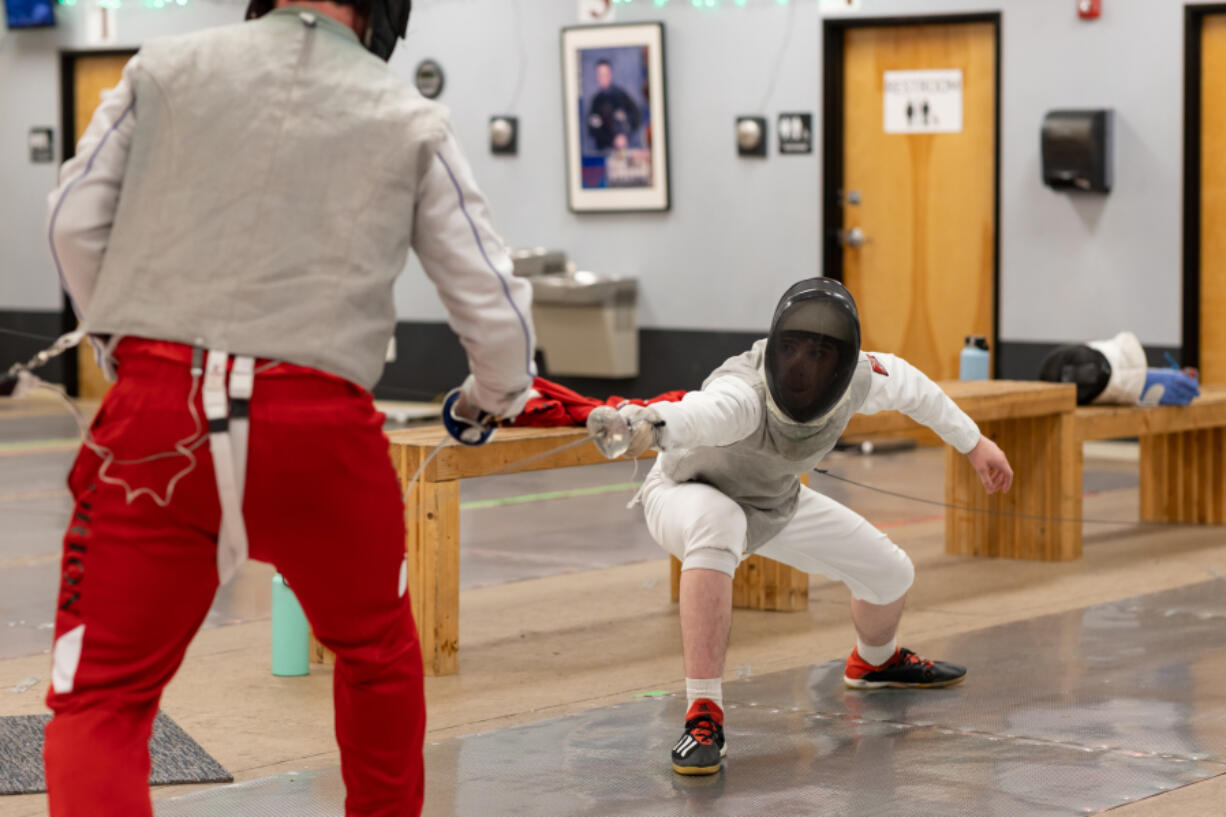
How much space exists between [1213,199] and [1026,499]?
3.70 meters

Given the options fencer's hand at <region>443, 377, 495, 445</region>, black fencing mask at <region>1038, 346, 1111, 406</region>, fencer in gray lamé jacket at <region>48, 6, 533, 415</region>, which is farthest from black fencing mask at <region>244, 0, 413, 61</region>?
black fencing mask at <region>1038, 346, 1111, 406</region>

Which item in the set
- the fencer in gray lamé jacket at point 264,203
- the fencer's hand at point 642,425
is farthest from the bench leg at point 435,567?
the fencer in gray lamé jacket at point 264,203

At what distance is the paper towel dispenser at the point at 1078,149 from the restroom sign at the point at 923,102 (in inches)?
24.5

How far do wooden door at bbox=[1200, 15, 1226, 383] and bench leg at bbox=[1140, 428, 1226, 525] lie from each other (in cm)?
235

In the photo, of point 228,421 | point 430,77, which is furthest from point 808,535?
point 430,77

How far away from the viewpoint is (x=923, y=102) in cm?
998

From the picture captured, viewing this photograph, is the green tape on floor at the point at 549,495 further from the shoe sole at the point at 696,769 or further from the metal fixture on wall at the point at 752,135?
the shoe sole at the point at 696,769

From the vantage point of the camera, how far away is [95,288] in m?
2.35

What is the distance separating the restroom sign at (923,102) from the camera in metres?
9.90

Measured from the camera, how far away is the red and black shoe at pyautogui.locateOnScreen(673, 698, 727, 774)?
359 centimetres

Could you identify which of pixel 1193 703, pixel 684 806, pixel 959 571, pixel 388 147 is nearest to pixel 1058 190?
pixel 959 571

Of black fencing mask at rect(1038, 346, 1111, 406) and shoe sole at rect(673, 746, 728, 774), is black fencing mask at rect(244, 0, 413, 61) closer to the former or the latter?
shoe sole at rect(673, 746, 728, 774)

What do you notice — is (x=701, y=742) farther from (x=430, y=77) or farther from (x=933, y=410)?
(x=430, y=77)

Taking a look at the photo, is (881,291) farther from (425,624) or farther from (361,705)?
(361,705)
